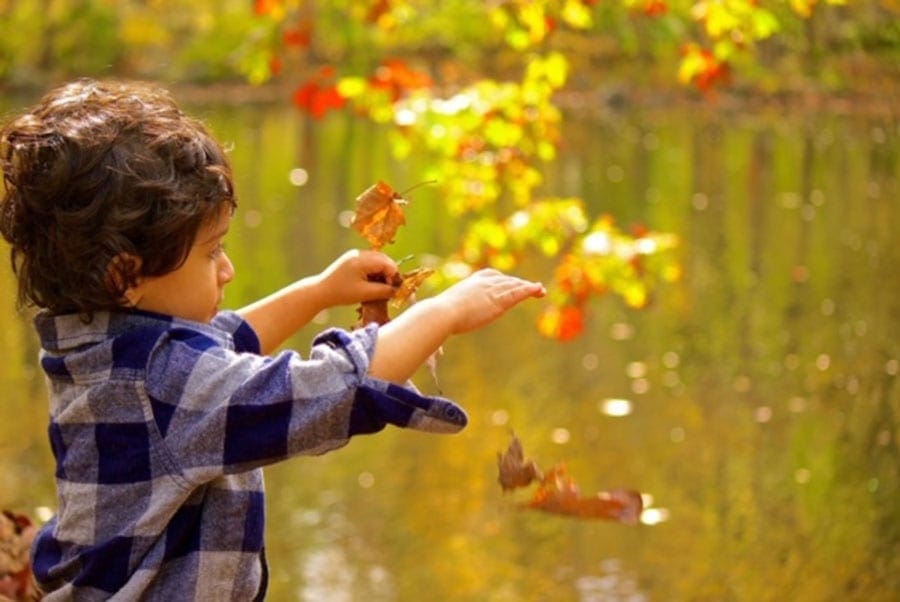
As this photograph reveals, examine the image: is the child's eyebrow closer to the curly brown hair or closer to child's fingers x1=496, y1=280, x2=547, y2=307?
the curly brown hair

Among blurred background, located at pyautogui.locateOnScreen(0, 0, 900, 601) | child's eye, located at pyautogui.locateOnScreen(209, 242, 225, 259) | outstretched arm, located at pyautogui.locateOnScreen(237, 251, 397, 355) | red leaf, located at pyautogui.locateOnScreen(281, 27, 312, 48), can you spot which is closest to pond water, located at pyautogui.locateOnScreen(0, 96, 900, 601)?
blurred background, located at pyautogui.locateOnScreen(0, 0, 900, 601)

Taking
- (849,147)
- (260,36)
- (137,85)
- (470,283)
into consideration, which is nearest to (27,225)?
(137,85)

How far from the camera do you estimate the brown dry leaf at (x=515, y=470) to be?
2420mm

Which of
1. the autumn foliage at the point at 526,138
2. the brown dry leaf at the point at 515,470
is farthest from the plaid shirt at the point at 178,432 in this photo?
the autumn foliage at the point at 526,138

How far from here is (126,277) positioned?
2.05m

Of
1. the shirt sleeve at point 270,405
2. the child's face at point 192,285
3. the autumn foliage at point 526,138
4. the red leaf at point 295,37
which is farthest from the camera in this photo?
the red leaf at point 295,37

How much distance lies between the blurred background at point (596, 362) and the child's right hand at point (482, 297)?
0.51m

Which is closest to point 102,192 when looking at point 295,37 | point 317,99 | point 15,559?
point 15,559

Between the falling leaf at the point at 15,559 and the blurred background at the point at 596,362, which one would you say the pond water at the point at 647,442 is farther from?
the falling leaf at the point at 15,559

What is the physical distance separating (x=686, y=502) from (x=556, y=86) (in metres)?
1.96

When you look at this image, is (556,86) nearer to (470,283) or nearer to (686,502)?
(686,502)

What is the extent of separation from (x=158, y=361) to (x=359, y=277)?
48cm

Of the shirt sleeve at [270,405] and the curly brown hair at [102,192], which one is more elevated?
the curly brown hair at [102,192]

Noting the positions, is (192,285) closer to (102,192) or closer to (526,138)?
(102,192)
